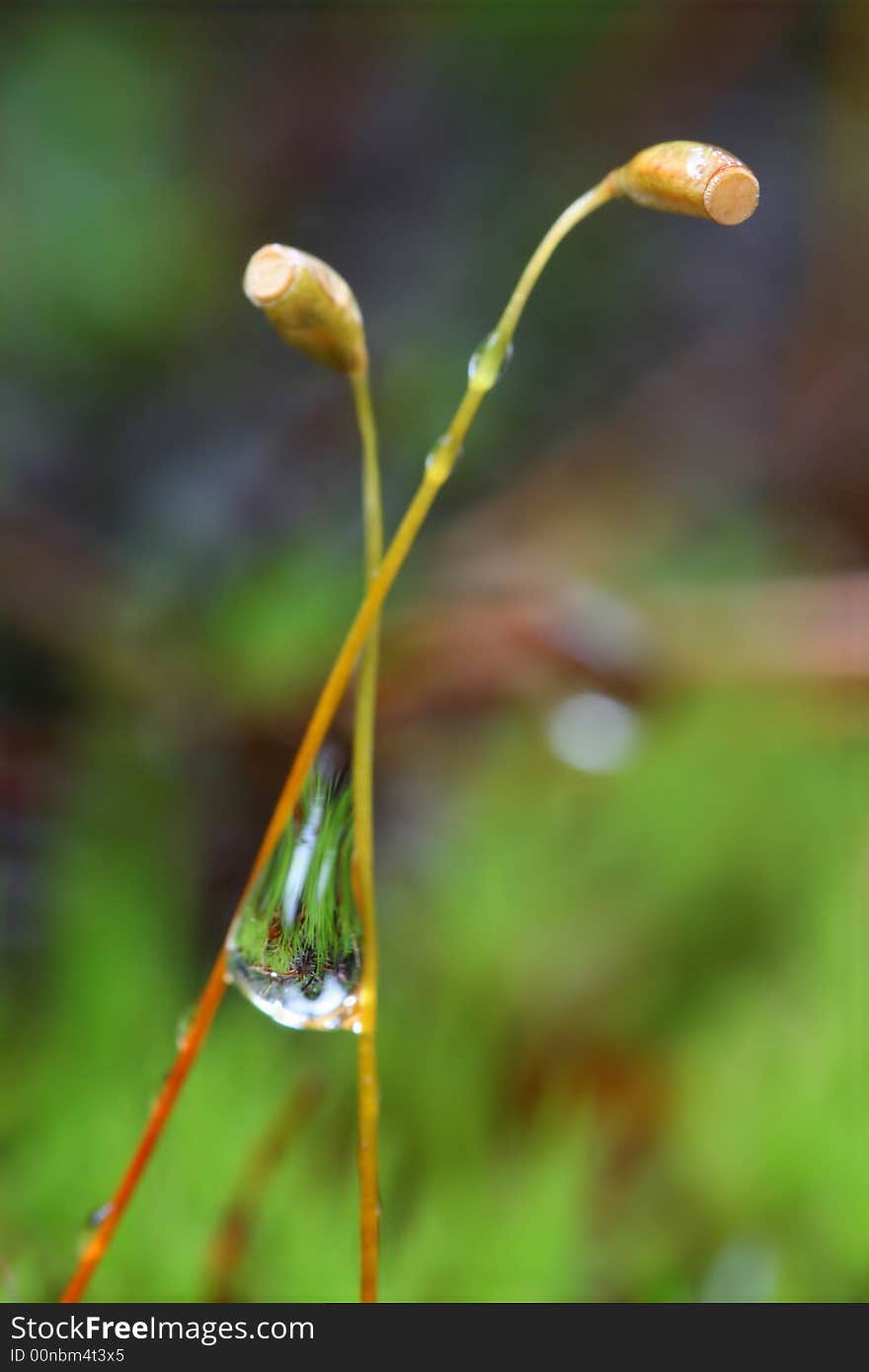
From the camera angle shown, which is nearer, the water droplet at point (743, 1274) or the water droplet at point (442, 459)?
the water droplet at point (442, 459)

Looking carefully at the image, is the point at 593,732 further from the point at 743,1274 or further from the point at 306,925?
the point at 306,925

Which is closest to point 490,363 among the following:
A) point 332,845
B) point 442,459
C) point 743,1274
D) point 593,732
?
point 442,459

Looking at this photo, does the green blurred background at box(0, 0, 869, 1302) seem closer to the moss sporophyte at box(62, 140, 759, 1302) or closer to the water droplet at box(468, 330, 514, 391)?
the moss sporophyte at box(62, 140, 759, 1302)

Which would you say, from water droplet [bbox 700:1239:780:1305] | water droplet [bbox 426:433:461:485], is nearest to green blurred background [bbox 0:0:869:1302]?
water droplet [bbox 700:1239:780:1305]

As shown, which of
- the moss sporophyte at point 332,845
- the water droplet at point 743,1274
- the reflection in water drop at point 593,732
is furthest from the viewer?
the reflection in water drop at point 593,732

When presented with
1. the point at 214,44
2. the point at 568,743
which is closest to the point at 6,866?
the point at 568,743

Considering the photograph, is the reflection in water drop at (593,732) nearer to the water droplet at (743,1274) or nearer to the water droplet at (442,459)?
the water droplet at (743,1274)

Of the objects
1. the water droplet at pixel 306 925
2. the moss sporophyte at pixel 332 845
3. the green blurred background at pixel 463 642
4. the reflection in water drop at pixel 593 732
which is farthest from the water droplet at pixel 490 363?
the reflection in water drop at pixel 593 732
